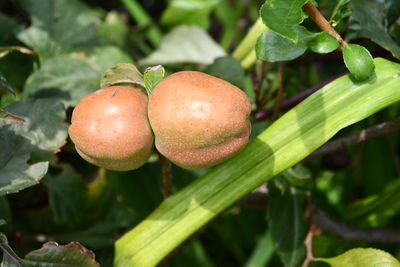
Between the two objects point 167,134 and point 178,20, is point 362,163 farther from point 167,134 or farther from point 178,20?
point 167,134

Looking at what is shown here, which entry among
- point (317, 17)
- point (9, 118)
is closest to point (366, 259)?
point (317, 17)

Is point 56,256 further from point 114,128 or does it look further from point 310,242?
point 310,242

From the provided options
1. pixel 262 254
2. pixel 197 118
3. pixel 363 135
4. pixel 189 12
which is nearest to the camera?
pixel 197 118

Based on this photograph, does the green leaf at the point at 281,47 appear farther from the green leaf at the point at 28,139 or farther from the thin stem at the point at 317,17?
the green leaf at the point at 28,139

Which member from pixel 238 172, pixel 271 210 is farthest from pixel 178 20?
pixel 238 172

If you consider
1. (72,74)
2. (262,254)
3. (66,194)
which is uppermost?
(72,74)

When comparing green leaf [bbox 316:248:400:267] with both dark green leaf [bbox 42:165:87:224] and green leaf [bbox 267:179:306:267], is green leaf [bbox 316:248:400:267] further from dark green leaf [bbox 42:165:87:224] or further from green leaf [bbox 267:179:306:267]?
dark green leaf [bbox 42:165:87:224]
